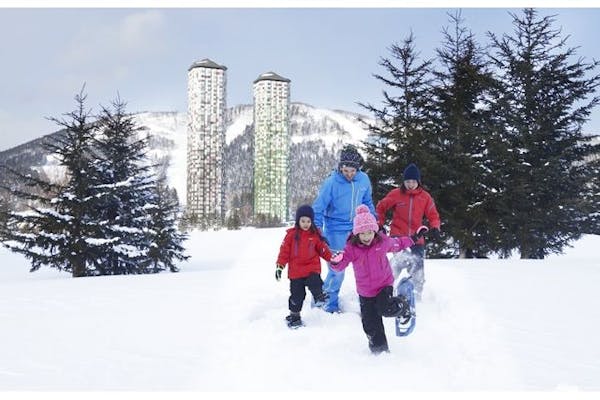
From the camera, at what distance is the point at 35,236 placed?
15.1 m

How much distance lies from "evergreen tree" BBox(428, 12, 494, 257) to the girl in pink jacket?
10527 mm

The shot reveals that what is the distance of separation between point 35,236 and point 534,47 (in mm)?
18105

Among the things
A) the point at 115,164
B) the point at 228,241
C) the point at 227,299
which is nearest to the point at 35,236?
the point at 115,164

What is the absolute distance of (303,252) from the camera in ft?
19.0

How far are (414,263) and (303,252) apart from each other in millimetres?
1779

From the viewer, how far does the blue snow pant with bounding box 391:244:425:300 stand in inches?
260

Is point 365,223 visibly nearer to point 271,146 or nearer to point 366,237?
point 366,237

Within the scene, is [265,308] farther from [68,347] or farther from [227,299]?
[68,347]

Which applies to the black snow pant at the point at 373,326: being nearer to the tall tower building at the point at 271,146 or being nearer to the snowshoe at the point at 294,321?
the snowshoe at the point at 294,321

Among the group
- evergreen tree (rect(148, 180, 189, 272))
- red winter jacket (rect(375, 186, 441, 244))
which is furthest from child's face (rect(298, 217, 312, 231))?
evergreen tree (rect(148, 180, 189, 272))

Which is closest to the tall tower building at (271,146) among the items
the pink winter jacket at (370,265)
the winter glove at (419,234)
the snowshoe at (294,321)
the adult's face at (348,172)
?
the adult's face at (348,172)

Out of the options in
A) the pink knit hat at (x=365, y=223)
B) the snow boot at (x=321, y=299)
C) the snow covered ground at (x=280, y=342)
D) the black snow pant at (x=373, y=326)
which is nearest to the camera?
the snow covered ground at (x=280, y=342)

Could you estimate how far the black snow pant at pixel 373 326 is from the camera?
15.4 ft

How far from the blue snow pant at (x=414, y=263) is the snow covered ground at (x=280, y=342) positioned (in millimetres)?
318
